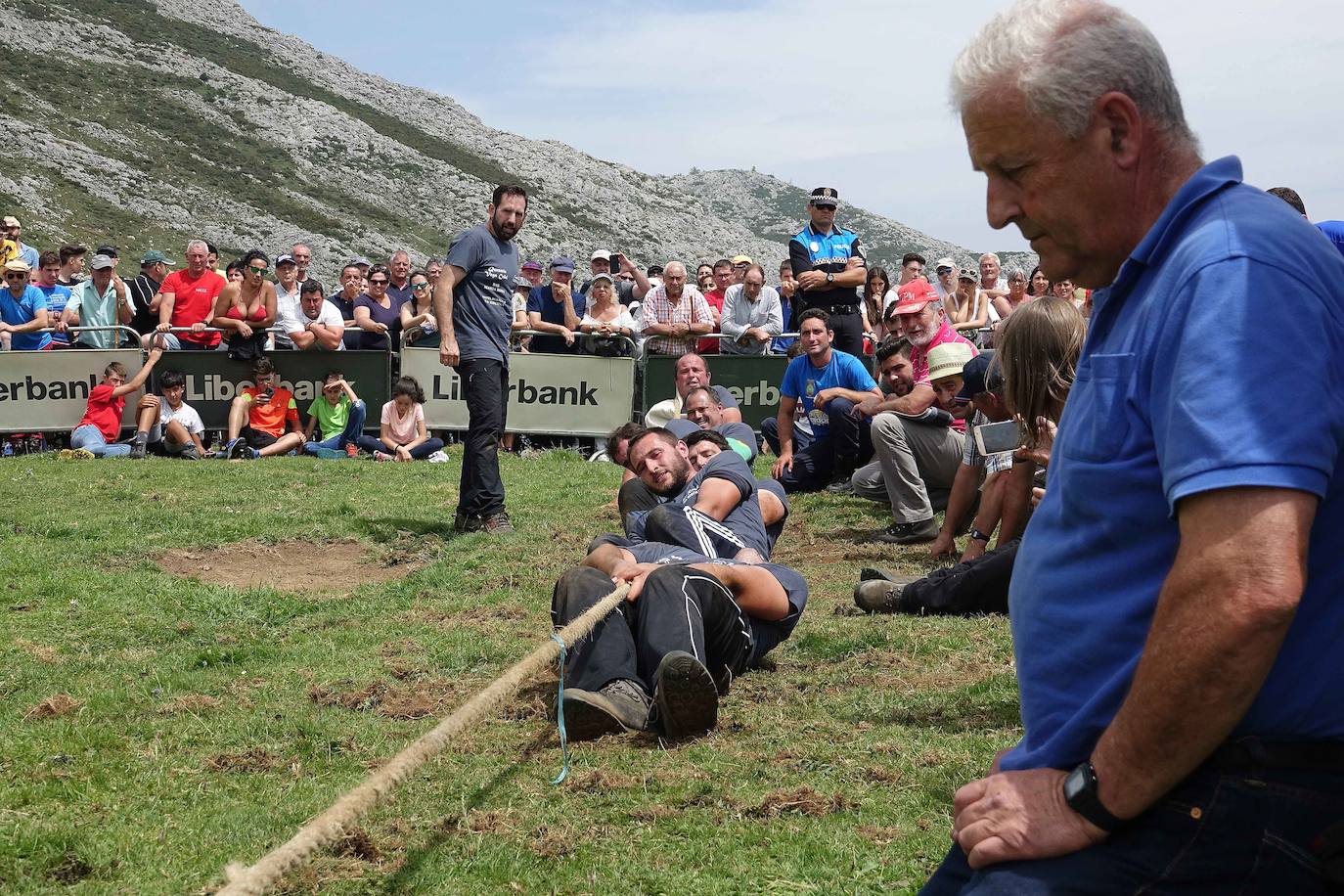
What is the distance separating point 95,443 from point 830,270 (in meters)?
8.42

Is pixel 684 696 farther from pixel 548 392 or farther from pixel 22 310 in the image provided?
pixel 22 310

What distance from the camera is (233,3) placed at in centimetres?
12888

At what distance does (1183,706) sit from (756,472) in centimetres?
1083

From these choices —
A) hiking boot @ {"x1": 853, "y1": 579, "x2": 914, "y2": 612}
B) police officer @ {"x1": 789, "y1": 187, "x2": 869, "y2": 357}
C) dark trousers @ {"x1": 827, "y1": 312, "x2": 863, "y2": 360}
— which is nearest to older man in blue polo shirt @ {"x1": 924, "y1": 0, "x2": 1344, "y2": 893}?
hiking boot @ {"x1": 853, "y1": 579, "x2": 914, "y2": 612}

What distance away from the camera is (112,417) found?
48.3 ft

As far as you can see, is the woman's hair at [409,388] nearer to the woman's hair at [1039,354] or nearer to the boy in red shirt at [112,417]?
the boy in red shirt at [112,417]

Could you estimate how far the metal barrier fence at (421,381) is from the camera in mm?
14953

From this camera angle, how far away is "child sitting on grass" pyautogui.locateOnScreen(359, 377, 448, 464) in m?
14.6

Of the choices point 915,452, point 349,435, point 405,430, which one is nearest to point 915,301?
point 915,452

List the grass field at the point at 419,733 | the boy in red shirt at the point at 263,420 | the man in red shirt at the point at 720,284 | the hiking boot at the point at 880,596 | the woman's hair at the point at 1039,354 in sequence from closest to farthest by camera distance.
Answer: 1. the grass field at the point at 419,733
2. the woman's hair at the point at 1039,354
3. the hiking boot at the point at 880,596
4. the boy in red shirt at the point at 263,420
5. the man in red shirt at the point at 720,284

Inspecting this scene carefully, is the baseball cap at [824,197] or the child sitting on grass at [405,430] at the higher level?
the baseball cap at [824,197]

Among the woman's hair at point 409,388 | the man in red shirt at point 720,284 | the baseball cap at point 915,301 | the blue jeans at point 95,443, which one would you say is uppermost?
→ the man in red shirt at point 720,284

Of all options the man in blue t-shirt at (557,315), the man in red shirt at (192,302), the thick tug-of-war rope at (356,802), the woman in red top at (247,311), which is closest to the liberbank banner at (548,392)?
the man in blue t-shirt at (557,315)

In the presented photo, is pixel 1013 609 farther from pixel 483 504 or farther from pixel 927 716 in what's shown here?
pixel 483 504
